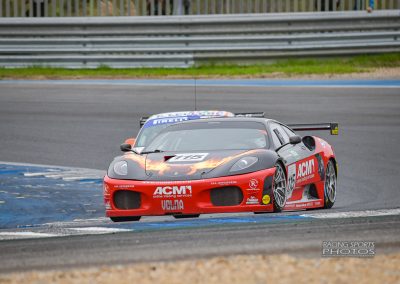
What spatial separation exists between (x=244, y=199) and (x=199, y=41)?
1444 centimetres

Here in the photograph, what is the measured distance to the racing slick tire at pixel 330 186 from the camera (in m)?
11.8

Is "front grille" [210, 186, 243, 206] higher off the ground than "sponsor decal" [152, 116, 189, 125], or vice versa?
"sponsor decal" [152, 116, 189, 125]

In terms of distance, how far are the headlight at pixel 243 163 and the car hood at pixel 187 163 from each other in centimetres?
7

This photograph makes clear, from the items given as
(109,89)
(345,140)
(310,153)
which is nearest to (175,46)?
(109,89)

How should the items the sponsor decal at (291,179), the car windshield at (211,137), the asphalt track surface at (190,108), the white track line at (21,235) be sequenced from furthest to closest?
the car windshield at (211,137)
the sponsor decal at (291,179)
the white track line at (21,235)
the asphalt track surface at (190,108)

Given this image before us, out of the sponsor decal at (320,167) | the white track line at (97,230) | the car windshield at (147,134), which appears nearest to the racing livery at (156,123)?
the car windshield at (147,134)

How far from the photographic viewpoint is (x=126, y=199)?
10.4 m

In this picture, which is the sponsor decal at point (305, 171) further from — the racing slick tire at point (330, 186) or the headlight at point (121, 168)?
the headlight at point (121, 168)

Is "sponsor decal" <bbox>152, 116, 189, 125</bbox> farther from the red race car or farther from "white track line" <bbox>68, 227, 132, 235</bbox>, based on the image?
"white track line" <bbox>68, 227, 132, 235</bbox>

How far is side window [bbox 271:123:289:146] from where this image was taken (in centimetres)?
1130

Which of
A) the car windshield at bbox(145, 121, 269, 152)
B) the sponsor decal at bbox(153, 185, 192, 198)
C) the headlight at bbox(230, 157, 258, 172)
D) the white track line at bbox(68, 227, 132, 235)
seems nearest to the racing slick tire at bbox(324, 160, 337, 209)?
the car windshield at bbox(145, 121, 269, 152)

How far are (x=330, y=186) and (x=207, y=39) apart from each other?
1252cm

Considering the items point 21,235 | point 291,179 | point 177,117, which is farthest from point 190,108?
point 21,235

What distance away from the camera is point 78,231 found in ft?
30.1
